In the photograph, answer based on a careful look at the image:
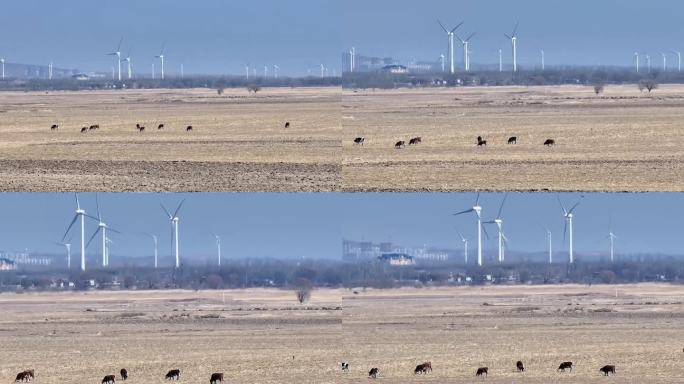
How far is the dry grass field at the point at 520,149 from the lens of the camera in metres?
44.8

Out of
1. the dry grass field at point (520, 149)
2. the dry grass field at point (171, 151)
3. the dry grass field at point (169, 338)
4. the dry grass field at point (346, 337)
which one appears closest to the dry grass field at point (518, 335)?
the dry grass field at point (346, 337)

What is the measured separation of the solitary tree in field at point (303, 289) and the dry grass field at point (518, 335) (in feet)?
11.2

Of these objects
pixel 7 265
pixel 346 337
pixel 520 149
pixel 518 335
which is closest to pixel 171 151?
pixel 520 149

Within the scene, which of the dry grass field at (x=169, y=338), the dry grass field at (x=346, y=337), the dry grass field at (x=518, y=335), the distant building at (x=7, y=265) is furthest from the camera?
the distant building at (x=7, y=265)

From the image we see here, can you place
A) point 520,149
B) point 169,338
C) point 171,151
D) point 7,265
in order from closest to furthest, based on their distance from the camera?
1. point 171,151
2. point 520,149
3. point 169,338
4. point 7,265

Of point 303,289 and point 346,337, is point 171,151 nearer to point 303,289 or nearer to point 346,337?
point 346,337

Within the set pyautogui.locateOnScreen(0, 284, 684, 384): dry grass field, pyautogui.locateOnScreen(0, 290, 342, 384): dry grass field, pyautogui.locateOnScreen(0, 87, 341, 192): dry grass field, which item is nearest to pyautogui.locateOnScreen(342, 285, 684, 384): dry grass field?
pyautogui.locateOnScreen(0, 284, 684, 384): dry grass field

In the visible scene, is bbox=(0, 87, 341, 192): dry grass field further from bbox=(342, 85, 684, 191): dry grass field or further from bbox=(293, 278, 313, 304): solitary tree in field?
bbox=(293, 278, 313, 304): solitary tree in field

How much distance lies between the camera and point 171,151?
5381 centimetres

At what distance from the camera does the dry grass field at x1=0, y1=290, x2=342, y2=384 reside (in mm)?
51688

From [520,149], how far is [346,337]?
22754 millimetres

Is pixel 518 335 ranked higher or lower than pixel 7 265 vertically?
higher

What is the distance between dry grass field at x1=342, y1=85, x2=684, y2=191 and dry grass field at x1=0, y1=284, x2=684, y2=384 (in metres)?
5.58

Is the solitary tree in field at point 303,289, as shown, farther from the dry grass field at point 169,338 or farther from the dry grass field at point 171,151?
the dry grass field at point 171,151
